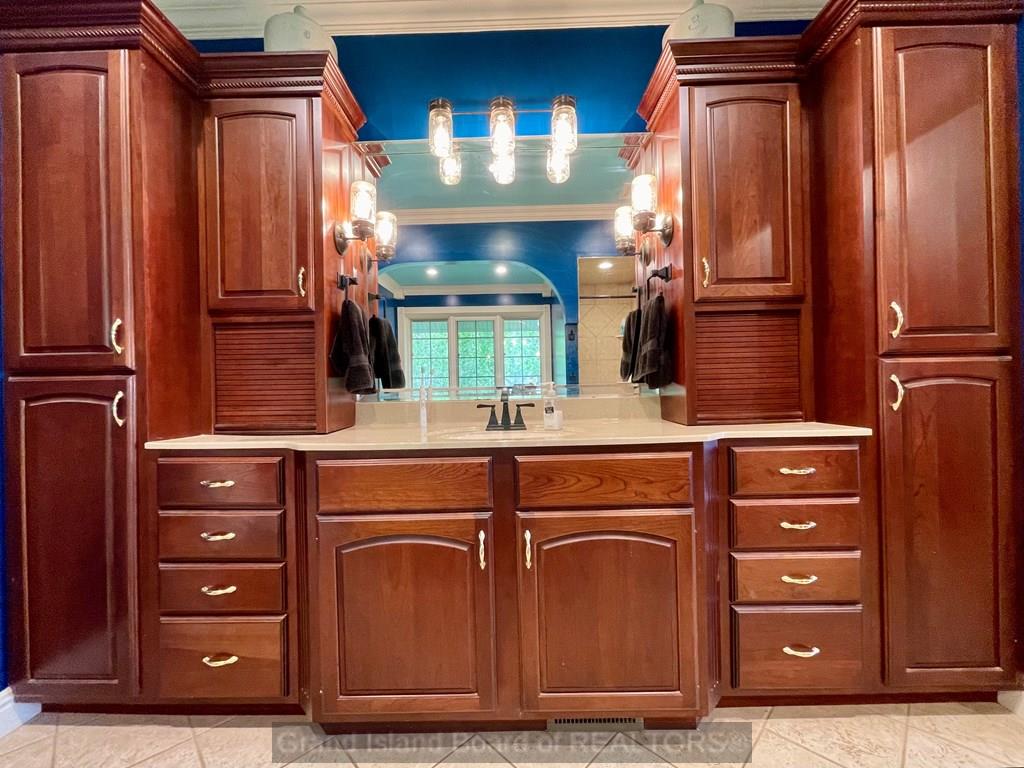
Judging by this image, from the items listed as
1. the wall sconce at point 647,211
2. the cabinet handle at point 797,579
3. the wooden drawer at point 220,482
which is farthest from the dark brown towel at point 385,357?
the cabinet handle at point 797,579

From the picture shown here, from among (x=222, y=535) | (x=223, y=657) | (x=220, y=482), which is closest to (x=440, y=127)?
(x=220, y=482)

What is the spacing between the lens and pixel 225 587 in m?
1.53

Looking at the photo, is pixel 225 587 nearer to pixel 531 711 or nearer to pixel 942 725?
pixel 531 711

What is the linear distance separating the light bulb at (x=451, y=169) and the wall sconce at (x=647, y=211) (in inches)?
28.2

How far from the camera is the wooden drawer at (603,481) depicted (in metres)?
1.47

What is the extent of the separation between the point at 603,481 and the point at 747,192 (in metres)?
1.14

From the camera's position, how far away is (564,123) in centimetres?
195

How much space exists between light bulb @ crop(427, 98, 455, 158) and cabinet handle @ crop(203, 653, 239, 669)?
189 centimetres

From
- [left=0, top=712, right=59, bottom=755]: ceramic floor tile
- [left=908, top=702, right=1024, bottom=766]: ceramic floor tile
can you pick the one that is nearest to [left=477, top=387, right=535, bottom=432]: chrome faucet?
[left=908, top=702, right=1024, bottom=766]: ceramic floor tile

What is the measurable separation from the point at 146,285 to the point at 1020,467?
2738 mm

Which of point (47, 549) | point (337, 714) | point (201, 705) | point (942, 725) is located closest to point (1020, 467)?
point (942, 725)

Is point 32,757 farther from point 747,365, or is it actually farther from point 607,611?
point 747,365

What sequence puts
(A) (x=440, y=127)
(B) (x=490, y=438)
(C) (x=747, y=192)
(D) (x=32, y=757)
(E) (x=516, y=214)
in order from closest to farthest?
1. (D) (x=32, y=757)
2. (B) (x=490, y=438)
3. (C) (x=747, y=192)
4. (A) (x=440, y=127)
5. (E) (x=516, y=214)

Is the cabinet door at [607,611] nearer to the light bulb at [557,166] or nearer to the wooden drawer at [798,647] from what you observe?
the wooden drawer at [798,647]
